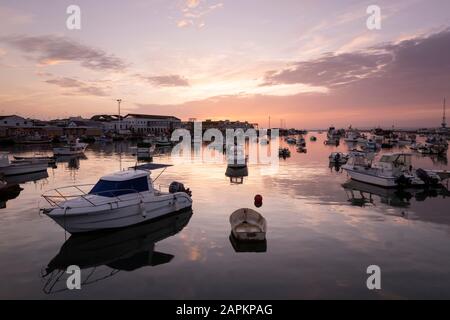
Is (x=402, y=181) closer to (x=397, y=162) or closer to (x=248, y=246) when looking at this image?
(x=397, y=162)

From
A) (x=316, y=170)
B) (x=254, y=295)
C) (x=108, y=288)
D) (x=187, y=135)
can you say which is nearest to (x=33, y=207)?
(x=108, y=288)

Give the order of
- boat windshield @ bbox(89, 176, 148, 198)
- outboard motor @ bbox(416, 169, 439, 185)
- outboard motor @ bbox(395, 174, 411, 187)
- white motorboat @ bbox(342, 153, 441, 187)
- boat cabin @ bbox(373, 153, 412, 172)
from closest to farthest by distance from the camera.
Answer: boat windshield @ bbox(89, 176, 148, 198)
outboard motor @ bbox(395, 174, 411, 187)
white motorboat @ bbox(342, 153, 441, 187)
outboard motor @ bbox(416, 169, 439, 185)
boat cabin @ bbox(373, 153, 412, 172)

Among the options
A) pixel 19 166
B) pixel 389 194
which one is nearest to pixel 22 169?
pixel 19 166

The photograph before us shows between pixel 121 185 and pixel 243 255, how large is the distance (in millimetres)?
9528

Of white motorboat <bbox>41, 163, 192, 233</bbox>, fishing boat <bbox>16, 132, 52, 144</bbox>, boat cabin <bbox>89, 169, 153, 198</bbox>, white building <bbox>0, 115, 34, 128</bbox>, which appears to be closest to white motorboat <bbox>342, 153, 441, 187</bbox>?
white motorboat <bbox>41, 163, 192, 233</bbox>

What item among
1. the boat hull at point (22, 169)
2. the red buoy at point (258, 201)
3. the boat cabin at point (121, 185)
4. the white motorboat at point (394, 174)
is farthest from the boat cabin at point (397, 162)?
the boat hull at point (22, 169)

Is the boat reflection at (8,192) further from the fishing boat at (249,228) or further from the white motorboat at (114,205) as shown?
the fishing boat at (249,228)

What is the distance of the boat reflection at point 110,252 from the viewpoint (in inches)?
597

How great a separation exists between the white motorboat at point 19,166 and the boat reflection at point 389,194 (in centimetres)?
4149

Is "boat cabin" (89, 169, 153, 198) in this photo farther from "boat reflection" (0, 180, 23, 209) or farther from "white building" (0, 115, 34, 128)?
"white building" (0, 115, 34, 128)

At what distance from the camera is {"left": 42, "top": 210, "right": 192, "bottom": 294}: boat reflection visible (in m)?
15.2

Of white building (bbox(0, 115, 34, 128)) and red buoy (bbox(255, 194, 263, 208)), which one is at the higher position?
white building (bbox(0, 115, 34, 128))

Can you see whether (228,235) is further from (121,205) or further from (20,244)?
(20,244)

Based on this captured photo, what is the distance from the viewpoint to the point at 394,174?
37312 millimetres
